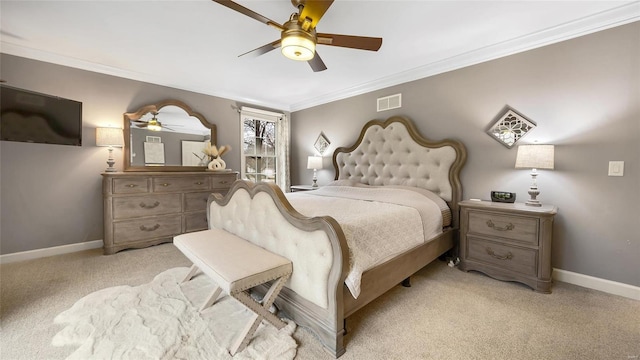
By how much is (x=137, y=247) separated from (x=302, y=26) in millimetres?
3494

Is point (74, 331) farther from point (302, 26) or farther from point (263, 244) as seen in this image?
point (302, 26)

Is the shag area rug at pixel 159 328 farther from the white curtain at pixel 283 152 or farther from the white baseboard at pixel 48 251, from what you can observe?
the white curtain at pixel 283 152

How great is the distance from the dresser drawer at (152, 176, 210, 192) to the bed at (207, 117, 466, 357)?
1230 millimetres

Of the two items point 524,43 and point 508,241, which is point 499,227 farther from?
point 524,43

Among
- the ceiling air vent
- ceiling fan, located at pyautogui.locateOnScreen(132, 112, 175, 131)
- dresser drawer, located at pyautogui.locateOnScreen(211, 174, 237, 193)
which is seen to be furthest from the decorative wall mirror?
the ceiling air vent

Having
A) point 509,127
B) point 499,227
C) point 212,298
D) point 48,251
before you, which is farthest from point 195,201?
point 509,127

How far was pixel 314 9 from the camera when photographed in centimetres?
165

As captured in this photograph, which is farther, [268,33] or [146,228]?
[146,228]

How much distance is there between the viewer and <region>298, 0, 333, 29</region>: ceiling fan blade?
157cm

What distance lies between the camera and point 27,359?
146 cm

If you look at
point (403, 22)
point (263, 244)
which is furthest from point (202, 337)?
point (403, 22)

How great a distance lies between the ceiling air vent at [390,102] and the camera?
3756mm

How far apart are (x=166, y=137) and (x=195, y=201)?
44.7 inches

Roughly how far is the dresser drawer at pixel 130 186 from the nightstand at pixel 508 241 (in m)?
4.03
